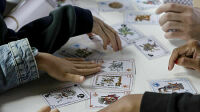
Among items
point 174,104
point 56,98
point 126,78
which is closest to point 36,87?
point 56,98

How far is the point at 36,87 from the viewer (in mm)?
917

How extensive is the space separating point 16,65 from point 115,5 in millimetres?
623

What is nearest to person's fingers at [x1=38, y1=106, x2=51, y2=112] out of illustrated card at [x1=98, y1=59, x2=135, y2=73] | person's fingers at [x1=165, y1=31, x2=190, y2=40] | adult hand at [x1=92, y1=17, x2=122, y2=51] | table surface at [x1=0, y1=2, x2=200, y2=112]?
table surface at [x1=0, y1=2, x2=200, y2=112]

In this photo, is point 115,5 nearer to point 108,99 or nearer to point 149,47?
point 149,47

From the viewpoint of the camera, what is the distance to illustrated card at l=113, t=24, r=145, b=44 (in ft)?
3.72

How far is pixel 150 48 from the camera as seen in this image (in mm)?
1076

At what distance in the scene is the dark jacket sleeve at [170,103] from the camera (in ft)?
2.13

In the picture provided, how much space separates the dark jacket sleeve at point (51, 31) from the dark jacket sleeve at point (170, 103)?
0.45 meters

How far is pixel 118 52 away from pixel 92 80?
19cm

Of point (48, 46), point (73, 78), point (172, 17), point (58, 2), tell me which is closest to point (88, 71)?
point (73, 78)

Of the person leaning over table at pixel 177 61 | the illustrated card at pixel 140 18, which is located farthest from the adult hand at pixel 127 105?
the illustrated card at pixel 140 18

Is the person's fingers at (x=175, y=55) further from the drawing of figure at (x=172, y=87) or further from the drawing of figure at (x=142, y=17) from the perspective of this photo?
the drawing of figure at (x=142, y=17)

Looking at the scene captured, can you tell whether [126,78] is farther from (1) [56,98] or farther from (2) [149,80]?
(1) [56,98]

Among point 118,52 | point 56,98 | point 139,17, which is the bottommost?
point 56,98
